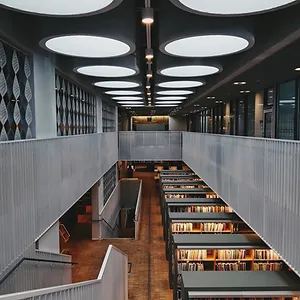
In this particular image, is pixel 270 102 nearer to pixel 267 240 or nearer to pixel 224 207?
pixel 224 207

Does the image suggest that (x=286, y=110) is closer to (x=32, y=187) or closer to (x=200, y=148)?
(x=200, y=148)

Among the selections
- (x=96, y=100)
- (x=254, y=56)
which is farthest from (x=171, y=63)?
(x=96, y=100)

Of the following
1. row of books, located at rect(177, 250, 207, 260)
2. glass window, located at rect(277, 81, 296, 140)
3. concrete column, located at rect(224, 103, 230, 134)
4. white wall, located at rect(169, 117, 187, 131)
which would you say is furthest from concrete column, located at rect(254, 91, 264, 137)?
white wall, located at rect(169, 117, 187, 131)

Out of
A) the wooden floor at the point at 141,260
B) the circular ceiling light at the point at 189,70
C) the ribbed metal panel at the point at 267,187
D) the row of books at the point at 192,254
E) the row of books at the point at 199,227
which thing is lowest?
the wooden floor at the point at 141,260

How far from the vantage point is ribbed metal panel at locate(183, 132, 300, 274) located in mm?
4641

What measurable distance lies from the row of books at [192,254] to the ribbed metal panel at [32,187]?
9.01ft

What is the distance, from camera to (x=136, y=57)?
25.7ft

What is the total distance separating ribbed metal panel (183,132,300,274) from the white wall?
28989 millimetres

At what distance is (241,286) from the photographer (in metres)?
5.69

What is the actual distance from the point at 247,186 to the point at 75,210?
1211cm

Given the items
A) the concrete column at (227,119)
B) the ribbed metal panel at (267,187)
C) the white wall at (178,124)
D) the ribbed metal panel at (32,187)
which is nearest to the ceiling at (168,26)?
the ribbed metal panel at (267,187)

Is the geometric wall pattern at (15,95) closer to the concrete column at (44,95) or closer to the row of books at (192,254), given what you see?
the concrete column at (44,95)

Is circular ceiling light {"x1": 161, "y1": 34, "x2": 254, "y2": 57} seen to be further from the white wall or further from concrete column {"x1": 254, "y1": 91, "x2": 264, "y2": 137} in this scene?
the white wall

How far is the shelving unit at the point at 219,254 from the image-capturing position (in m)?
7.45
